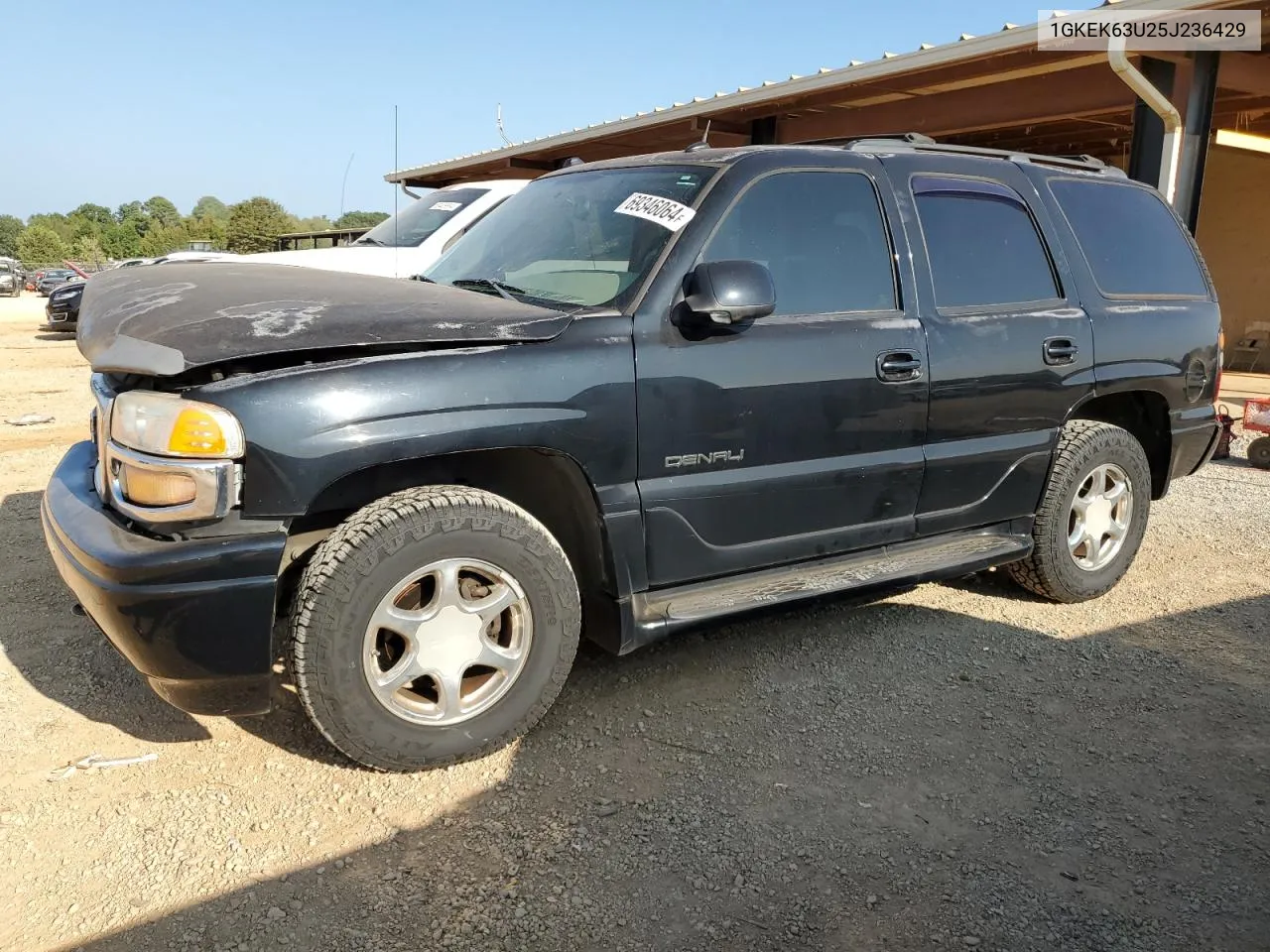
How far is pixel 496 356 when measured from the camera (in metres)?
2.74

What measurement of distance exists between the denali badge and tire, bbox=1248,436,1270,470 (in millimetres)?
6106

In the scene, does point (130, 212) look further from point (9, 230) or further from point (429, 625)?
point (429, 625)

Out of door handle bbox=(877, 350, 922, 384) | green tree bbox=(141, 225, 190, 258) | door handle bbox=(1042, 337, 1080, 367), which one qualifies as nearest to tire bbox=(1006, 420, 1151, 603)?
door handle bbox=(1042, 337, 1080, 367)

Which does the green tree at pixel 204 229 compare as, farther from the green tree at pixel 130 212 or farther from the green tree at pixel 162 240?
the green tree at pixel 130 212

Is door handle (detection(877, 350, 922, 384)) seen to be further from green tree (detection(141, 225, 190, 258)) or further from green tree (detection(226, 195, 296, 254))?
green tree (detection(141, 225, 190, 258))

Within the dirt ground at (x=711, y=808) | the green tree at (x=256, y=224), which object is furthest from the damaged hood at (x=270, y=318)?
the green tree at (x=256, y=224)

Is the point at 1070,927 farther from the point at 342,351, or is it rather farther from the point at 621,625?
the point at 342,351

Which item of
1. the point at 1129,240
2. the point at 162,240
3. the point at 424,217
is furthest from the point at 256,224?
the point at 1129,240

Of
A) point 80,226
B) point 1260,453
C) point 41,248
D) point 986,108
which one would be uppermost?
point 80,226

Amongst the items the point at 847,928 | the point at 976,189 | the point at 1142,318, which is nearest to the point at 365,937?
the point at 847,928

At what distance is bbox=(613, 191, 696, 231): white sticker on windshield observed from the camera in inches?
126

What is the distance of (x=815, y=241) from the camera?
3.46m

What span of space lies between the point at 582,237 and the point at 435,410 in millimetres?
1124

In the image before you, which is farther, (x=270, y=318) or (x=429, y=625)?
(x=429, y=625)
